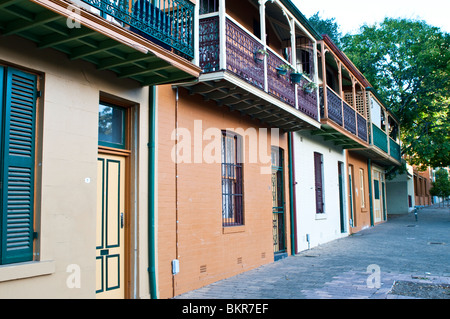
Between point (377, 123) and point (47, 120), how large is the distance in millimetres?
18324

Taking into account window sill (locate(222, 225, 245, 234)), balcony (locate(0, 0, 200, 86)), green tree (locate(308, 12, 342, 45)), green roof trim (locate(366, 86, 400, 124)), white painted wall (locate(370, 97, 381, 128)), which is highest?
green tree (locate(308, 12, 342, 45))

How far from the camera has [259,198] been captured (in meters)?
10.2

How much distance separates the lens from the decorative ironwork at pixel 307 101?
1078 centimetres

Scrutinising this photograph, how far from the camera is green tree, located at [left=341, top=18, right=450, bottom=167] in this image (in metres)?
24.9

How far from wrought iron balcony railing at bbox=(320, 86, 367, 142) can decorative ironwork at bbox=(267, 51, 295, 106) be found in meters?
3.00

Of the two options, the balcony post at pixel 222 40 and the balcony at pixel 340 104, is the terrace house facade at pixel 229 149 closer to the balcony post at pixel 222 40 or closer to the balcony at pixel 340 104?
the balcony post at pixel 222 40

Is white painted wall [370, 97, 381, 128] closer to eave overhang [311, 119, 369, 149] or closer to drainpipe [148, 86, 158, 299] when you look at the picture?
eave overhang [311, 119, 369, 149]

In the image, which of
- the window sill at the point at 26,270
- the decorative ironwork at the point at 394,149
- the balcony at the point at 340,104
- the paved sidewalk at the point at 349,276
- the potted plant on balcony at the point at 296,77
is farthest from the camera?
the decorative ironwork at the point at 394,149

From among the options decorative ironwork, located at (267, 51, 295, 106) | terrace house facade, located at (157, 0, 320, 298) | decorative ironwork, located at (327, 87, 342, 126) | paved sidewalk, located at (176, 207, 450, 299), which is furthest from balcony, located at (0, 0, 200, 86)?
decorative ironwork, located at (327, 87, 342, 126)

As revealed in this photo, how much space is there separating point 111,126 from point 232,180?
3664 mm

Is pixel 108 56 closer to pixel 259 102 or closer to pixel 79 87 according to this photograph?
pixel 79 87

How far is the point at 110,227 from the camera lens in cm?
616

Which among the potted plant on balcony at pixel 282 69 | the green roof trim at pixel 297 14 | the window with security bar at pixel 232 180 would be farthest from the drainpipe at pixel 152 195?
the green roof trim at pixel 297 14

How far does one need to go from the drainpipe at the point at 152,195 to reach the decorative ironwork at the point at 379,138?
46.3 ft
